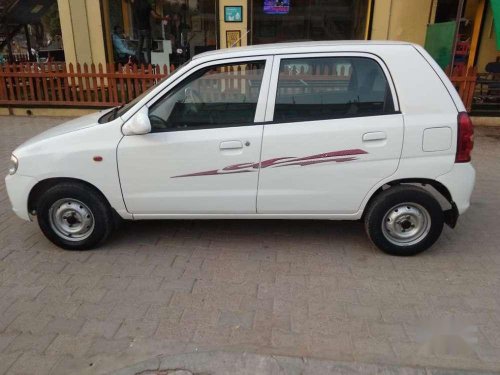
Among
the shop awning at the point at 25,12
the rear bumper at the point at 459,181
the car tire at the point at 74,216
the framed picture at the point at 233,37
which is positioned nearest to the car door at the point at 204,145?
the car tire at the point at 74,216

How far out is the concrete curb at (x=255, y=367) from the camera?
2422 millimetres

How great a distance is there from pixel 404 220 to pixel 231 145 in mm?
1591

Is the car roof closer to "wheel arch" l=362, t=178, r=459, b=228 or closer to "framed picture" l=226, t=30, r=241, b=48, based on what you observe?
"wheel arch" l=362, t=178, r=459, b=228

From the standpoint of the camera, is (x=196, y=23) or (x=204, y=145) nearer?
(x=204, y=145)

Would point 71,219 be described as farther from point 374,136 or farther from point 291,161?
point 374,136

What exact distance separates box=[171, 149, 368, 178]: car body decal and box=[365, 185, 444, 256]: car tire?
18.7 inches

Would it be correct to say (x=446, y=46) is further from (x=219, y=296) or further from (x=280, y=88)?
(x=219, y=296)

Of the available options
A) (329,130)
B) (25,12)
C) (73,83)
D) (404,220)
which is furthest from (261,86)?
(25,12)

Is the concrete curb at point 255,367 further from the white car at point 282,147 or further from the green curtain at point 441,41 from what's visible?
the green curtain at point 441,41

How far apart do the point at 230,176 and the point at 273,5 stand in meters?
7.54

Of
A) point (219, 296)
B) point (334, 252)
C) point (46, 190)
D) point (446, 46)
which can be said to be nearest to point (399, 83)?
point (334, 252)

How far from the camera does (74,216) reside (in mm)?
3701

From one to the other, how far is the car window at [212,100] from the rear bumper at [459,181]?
1662mm

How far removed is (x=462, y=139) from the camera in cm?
331
